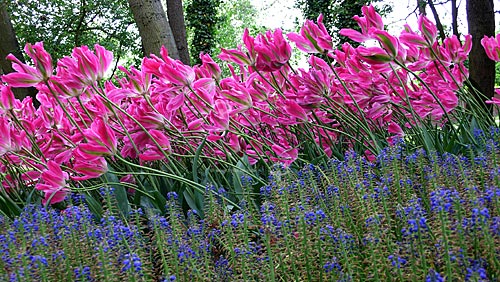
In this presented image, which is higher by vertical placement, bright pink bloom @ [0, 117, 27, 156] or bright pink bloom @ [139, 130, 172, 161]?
bright pink bloom @ [0, 117, 27, 156]

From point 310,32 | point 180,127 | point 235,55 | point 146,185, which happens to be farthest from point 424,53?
point 146,185

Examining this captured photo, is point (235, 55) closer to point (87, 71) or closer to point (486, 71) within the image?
point (87, 71)

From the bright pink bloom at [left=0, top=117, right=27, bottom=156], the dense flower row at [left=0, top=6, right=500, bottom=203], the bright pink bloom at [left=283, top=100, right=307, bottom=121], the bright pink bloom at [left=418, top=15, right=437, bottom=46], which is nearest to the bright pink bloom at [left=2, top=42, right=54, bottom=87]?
the dense flower row at [left=0, top=6, right=500, bottom=203]

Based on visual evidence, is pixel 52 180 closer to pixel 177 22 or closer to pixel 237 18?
pixel 177 22

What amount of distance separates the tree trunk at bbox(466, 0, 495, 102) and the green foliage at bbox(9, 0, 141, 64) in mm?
8988

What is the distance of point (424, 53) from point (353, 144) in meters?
0.45

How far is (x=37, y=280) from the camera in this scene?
119 cm

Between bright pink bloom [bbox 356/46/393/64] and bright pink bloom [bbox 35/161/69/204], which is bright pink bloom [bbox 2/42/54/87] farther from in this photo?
bright pink bloom [bbox 356/46/393/64]

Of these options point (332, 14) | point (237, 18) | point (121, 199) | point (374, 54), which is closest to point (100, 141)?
point (121, 199)

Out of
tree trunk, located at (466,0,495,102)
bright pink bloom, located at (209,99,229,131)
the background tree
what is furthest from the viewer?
the background tree

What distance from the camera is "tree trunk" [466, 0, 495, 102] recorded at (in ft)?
19.2

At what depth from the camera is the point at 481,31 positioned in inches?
234

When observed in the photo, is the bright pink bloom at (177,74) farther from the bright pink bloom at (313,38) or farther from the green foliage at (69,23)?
the green foliage at (69,23)

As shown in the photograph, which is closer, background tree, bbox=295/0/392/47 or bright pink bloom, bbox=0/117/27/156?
bright pink bloom, bbox=0/117/27/156
